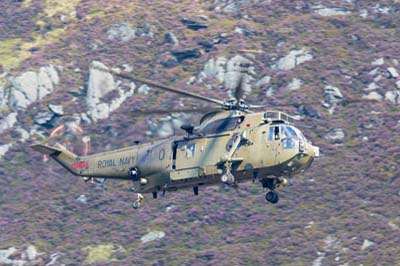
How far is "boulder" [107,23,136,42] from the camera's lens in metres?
161

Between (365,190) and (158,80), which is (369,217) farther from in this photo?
(158,80)

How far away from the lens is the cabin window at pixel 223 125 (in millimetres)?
72938

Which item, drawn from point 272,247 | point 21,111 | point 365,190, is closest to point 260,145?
point 272,247

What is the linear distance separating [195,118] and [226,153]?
3839 centimetres

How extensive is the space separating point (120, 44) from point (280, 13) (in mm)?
16492

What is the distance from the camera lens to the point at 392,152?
13288 cm

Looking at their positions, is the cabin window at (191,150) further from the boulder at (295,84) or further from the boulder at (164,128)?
the boulder at (295,84)

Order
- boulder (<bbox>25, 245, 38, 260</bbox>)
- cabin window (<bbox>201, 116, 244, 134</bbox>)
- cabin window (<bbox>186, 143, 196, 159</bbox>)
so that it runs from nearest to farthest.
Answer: cabin window (<bbox>201, 116, 244, 134</bbox>) < cabin window (<bbox>186, 143, 196, 159</bbox>) < boulder (<bbox>25, 245, 38, 260</bbox>)

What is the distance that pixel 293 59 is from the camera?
151375 mm

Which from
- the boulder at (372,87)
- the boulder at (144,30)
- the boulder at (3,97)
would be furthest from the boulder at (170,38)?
the boulder at (372,87)

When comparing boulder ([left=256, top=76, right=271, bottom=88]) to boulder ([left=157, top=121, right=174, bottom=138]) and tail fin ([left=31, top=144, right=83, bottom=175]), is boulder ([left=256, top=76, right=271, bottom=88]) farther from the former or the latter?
tail fin ([left=31, top=144, right=83, bottom=175])

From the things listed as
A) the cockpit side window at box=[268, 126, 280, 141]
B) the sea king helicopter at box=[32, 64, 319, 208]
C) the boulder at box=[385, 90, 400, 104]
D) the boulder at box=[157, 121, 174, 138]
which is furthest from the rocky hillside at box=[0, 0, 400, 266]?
the cockpit side window at box=[268, 126, 280, 141]

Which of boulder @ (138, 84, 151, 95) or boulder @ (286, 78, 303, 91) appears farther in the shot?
boulder @ (138, 84, 151, 95)

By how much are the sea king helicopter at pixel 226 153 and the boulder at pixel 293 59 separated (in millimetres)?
74472
